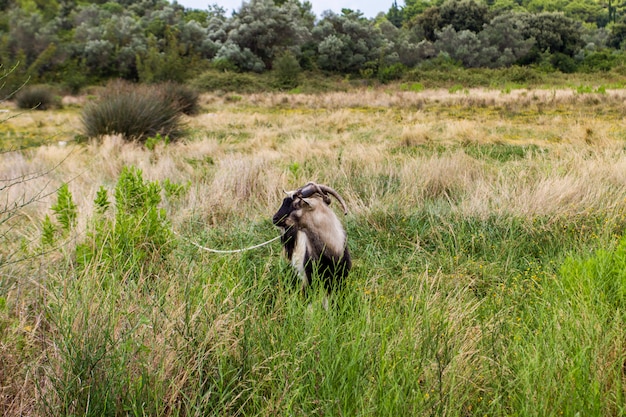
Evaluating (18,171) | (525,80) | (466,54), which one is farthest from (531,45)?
(18,171)

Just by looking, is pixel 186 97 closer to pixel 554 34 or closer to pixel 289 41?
pixel 289 41

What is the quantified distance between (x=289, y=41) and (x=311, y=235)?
3831 cm

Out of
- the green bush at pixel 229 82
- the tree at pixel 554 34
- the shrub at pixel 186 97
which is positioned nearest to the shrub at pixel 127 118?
the shrub at pixel 186 97

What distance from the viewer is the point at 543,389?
1607 millimetres

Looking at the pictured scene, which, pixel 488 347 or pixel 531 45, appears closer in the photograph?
pixel 488 347

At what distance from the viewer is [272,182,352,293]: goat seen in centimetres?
249

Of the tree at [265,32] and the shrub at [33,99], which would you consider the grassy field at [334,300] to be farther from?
the tree at [265,32]

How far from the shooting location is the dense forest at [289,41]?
32375 mm

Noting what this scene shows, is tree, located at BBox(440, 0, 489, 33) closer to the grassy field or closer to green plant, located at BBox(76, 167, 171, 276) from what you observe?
the grassy field

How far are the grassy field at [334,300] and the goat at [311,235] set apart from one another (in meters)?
0.13

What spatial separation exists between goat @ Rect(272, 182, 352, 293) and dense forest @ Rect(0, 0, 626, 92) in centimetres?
2840

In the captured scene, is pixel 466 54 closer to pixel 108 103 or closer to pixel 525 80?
pixel 525 80

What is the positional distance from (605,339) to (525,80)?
31.0 meters

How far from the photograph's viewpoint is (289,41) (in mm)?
38375
